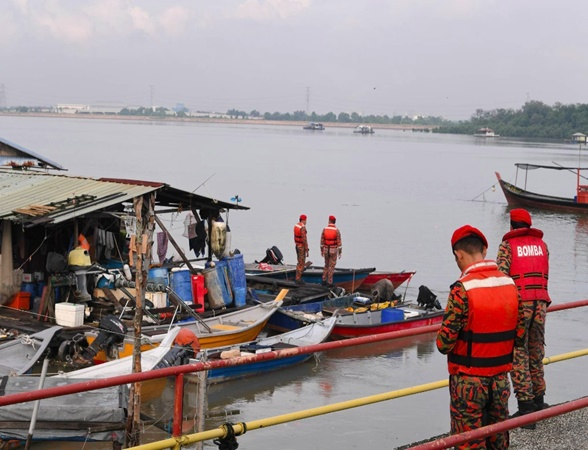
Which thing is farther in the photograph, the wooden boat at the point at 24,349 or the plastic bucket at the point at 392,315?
the plastic bucket at the point at 392,315

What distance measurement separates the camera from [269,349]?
554 inches

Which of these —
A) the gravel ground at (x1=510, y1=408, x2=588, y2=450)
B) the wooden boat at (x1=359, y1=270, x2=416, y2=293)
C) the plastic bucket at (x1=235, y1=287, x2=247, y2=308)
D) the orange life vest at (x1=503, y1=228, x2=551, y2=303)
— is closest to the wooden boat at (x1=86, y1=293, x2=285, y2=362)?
the plastic bucket at (x1=235, y1=287, x2=247, y2=308)

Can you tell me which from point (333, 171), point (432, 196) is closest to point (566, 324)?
point (432, 196)

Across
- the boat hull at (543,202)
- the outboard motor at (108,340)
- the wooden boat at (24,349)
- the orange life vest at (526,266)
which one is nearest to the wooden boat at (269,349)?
the outboard motor at (108,340)

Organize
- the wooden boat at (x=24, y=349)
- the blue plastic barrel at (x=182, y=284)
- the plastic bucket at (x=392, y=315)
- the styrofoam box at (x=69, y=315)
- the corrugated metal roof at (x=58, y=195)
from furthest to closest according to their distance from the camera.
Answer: the plastic bucket at (x=392, y=315) < the blue plastic barrel at (x=182, y=284) < the corrugated metal roof at (x=58, y=195) < the styrofoam box at (x=69, y=315) < the wooden boat at (x=24, y=349)

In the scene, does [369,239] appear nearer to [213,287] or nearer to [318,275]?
[318,275]

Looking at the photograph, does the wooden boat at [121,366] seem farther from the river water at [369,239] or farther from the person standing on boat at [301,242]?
the person standing on boat at [301,242]

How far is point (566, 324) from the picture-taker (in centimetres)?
2031

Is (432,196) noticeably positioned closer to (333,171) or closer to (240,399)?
(333,171)

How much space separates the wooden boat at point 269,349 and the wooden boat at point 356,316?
0.48m

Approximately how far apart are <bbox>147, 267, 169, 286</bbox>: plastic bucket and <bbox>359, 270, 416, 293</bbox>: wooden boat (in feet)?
24.0

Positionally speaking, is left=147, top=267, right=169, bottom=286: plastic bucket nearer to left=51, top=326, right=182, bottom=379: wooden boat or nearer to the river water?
the river water

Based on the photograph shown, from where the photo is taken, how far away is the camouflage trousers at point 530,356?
22.9 ft

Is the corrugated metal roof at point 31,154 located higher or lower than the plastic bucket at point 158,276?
higher
